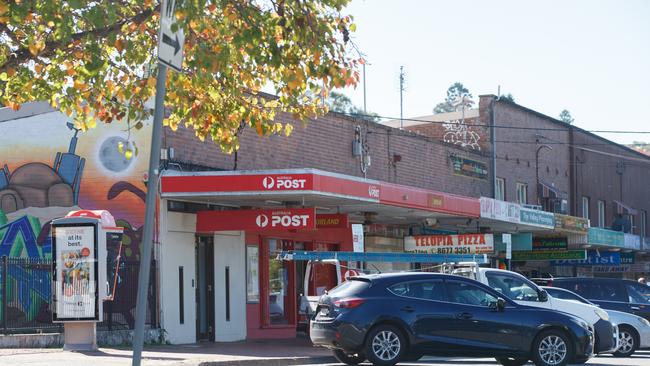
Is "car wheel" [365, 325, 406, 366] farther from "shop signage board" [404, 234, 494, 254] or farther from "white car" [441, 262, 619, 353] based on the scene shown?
"shop signage board" [404, 234, 494, 254]

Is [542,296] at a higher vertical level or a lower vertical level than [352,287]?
lower

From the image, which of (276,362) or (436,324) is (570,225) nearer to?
(276,362)

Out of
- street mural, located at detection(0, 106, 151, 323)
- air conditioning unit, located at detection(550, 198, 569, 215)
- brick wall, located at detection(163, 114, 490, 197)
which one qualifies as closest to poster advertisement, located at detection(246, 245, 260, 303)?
brick wall, located at detection(163, 114, 490, 197)

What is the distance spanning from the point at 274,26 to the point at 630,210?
42262 mm

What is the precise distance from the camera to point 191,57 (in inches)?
606

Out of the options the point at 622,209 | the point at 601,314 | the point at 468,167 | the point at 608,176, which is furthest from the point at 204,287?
the point at 622,209

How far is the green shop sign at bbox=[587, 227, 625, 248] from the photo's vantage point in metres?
42.5

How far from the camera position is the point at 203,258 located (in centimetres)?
2556

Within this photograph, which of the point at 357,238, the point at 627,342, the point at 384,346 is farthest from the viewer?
the point at 627,342

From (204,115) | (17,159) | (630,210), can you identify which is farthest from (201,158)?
(630,210)

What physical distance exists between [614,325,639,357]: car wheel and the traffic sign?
52.4 feet

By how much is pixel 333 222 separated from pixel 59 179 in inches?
263

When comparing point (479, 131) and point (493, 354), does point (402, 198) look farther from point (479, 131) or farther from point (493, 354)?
point (479, 131)

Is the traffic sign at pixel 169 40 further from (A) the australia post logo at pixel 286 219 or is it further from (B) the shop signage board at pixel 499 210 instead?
(B) the shop signage board at pixel 499 210
